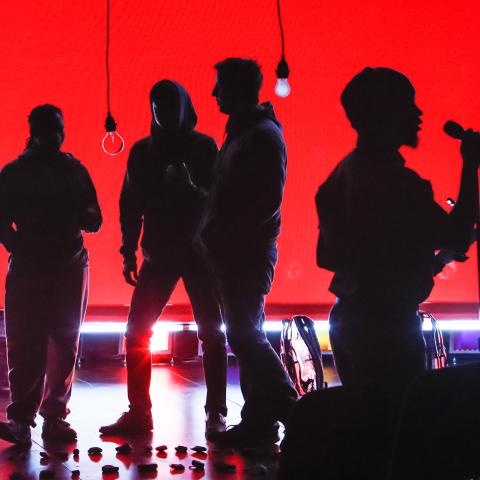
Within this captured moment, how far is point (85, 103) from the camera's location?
5.39m

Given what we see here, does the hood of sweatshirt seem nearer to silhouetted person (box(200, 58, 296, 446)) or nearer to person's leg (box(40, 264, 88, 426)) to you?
silhouetted person (box(200, 58, 296, 446))

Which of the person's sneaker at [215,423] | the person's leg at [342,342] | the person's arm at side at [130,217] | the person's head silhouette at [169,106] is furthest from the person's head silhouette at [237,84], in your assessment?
the person's sneaker at [215,423]

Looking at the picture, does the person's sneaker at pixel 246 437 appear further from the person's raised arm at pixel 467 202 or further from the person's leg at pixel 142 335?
the person's raised arm at pixel 467 202

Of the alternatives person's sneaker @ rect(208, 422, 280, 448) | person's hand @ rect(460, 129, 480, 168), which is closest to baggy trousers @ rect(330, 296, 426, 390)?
person's hand @ rect(460, 129, 480, 168)

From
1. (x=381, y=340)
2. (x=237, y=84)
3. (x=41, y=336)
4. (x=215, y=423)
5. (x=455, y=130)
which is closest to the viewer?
(x=381, y=340)

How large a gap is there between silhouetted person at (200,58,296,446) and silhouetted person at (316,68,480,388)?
27.2 inches

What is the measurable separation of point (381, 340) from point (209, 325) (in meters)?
1.20

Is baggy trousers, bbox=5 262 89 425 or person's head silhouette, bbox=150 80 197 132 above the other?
person's head silhouette, bbox=150 80 197 132

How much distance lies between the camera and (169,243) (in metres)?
2.40

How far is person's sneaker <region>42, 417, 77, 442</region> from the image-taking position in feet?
7.45

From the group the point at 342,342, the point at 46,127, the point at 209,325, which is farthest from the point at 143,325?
the point at 342,342

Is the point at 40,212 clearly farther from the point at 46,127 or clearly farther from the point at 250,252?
the point at 250,252

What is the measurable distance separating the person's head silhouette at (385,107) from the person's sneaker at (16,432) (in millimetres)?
1544

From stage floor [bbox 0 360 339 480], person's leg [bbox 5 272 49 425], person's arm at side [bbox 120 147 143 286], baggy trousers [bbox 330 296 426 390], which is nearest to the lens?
baggy trousers [bbox 330 296 426 390]
